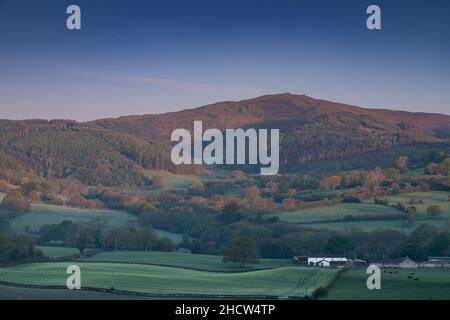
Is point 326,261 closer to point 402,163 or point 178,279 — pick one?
point 178,279

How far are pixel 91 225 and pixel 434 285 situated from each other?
849 cm

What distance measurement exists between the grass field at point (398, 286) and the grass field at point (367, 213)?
3.18m

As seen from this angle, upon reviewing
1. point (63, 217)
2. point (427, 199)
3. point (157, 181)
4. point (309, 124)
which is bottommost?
point (63, 217)

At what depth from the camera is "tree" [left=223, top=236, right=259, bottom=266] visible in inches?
740

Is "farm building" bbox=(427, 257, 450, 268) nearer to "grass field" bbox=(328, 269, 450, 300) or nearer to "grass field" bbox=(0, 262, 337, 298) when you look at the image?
"grass field" bbox=(328, 269, 450, 300)

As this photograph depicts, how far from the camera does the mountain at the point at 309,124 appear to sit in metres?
20.6

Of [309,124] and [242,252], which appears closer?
[242,252]

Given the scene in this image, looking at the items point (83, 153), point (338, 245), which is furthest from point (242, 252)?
point (83, 153)

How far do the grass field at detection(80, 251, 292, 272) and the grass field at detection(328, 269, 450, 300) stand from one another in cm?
196

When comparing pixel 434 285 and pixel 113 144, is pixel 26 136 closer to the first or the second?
pixel 113 144

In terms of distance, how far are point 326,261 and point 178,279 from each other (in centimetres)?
354

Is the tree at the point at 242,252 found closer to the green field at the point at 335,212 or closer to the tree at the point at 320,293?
the green field at the point at 335,212

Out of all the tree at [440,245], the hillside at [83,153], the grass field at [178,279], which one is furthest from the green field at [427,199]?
the hillside at [83,153]

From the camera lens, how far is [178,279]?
1678 centimetres
